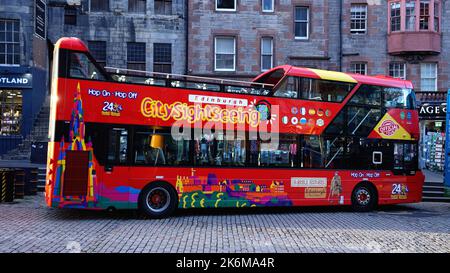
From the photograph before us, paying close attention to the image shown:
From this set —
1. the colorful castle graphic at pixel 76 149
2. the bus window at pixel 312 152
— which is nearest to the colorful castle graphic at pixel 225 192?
the bus window at pixel 312 152

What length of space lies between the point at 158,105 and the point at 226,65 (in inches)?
574

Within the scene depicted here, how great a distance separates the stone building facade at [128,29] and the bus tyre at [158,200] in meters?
14.8

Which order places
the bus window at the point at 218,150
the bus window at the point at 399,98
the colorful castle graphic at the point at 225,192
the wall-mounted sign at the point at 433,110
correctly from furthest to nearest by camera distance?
the wall-mounted sign at the point at 433,110
the bus window at the point at 399,98
the bus window at the point at 218,150
the colorful castle graphic at the point at 225,192

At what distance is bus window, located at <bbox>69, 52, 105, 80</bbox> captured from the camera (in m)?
11.9

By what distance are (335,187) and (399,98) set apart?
369 cm

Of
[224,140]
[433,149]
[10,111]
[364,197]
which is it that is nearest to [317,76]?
[224,140]

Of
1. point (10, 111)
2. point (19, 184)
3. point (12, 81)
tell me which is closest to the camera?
point (19, 184)

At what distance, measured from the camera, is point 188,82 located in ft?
43.7

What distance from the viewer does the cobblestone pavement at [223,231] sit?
8922mm

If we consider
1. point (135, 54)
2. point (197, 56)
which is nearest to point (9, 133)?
point (135, 54)

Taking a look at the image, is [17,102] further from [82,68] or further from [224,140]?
[224,140]

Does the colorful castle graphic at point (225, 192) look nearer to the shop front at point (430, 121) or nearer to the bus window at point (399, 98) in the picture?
the bus window at point (399, 98)

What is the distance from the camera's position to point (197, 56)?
2672 cm

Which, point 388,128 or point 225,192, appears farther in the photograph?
point 388,128
